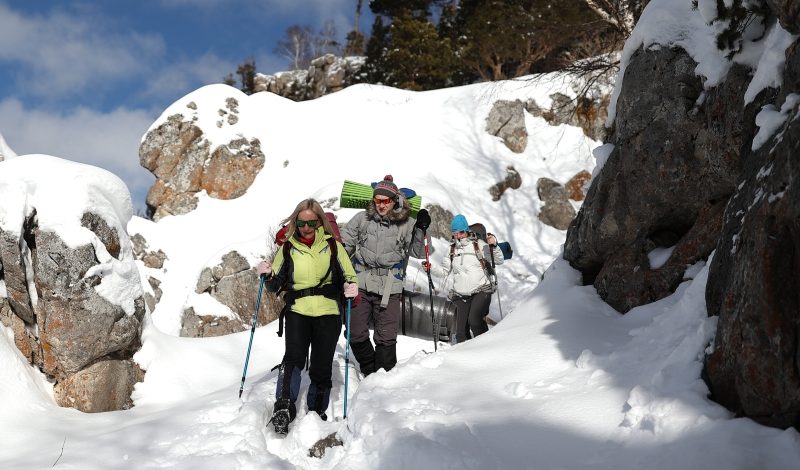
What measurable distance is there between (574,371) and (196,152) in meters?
17.6

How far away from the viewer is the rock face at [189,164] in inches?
727

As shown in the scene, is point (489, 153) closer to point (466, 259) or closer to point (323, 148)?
point (323, 148)

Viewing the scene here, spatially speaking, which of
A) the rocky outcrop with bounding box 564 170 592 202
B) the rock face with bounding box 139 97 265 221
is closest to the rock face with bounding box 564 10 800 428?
the rocky outcrop with bounding box 564 170 592 202

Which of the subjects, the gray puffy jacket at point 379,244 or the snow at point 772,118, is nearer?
the snow at point 772,118

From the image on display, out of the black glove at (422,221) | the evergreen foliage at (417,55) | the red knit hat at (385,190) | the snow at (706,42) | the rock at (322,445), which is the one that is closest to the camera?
the snow at (706,42)

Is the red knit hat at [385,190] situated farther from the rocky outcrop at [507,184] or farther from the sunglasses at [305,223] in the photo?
the rocky outcrop at [507,184]

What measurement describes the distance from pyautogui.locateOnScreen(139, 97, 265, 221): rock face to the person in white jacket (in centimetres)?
1333

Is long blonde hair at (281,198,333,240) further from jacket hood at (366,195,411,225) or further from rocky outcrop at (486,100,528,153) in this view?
rocky outcrop at (486,100,528,153)

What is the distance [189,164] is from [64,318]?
522 inches

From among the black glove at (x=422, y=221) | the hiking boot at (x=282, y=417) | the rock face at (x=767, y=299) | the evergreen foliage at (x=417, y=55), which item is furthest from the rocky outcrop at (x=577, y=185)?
the rock face at (x=767, y=299)

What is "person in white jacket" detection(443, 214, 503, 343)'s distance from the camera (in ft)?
21.1

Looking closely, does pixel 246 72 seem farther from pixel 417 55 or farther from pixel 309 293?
pixel 309 293

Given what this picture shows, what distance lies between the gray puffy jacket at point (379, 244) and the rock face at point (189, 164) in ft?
46.2

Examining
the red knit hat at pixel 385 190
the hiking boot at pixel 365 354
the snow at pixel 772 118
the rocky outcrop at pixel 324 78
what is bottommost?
the hiking boot at pixel 365 354
